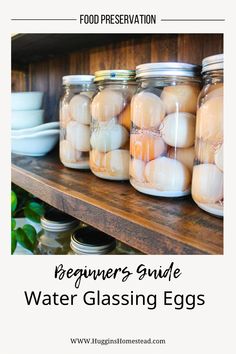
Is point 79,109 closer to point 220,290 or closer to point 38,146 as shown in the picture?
point 38,146

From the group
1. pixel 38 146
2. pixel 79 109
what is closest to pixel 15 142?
pixel 38 146

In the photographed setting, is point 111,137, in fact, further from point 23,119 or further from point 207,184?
point 23,119

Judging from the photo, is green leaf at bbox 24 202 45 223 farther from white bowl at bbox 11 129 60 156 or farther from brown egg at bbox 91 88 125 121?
brown egg at bbox 91 88 125 121

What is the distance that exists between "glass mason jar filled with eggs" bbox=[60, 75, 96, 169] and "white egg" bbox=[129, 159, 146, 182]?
0.14 metres

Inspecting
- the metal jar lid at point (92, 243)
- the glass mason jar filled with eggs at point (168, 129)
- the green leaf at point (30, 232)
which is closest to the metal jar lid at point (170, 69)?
the glass mason jar filled with eggs at point (168, 129)

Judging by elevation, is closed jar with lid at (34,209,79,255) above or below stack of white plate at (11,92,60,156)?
below

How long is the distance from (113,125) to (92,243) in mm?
162

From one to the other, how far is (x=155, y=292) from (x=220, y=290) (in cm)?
6

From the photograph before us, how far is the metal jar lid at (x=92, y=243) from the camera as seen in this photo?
0.48 meters

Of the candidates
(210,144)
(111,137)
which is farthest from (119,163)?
(210,144)

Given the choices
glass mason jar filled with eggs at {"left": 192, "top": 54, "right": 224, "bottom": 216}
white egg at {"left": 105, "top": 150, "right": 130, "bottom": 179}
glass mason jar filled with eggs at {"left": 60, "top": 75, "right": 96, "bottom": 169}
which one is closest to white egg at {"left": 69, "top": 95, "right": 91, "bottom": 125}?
glass mason jar filled with eggs at {"left": 60, "top": 75, "right": 96, "bottom": 169}

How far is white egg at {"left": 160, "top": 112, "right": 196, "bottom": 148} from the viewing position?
385mm

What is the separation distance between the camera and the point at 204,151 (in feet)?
1.16

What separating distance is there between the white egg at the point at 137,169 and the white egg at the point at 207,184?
0.06m
